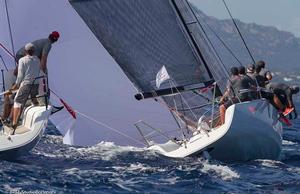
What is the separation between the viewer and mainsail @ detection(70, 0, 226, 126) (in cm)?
1457

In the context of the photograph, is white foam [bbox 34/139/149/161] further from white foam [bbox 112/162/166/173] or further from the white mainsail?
white foam [bbox 112/162/166/173]

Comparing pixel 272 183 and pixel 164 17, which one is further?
pixel 164 17

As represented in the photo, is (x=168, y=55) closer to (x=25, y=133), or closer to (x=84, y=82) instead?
(x=84, y=82)

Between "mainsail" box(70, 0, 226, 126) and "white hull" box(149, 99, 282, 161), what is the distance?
140 cm

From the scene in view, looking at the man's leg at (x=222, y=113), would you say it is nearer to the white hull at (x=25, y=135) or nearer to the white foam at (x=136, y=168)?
A: the white foam at (x=136, y=168)

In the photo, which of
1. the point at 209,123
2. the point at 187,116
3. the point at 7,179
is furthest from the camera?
the point at 187,116

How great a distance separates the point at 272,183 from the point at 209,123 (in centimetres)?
276

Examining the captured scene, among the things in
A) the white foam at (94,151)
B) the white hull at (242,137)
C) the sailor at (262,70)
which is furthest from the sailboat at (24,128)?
the sailor at (262,70)

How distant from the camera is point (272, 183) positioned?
11828 mm

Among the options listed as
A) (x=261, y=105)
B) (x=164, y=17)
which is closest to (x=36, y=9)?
(x=164, y=17)

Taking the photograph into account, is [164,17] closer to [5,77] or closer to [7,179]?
[5,77]

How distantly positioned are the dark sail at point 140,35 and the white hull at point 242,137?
154cm

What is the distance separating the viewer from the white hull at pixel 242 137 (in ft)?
42.5

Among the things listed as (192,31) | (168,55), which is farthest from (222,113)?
(192,31)
